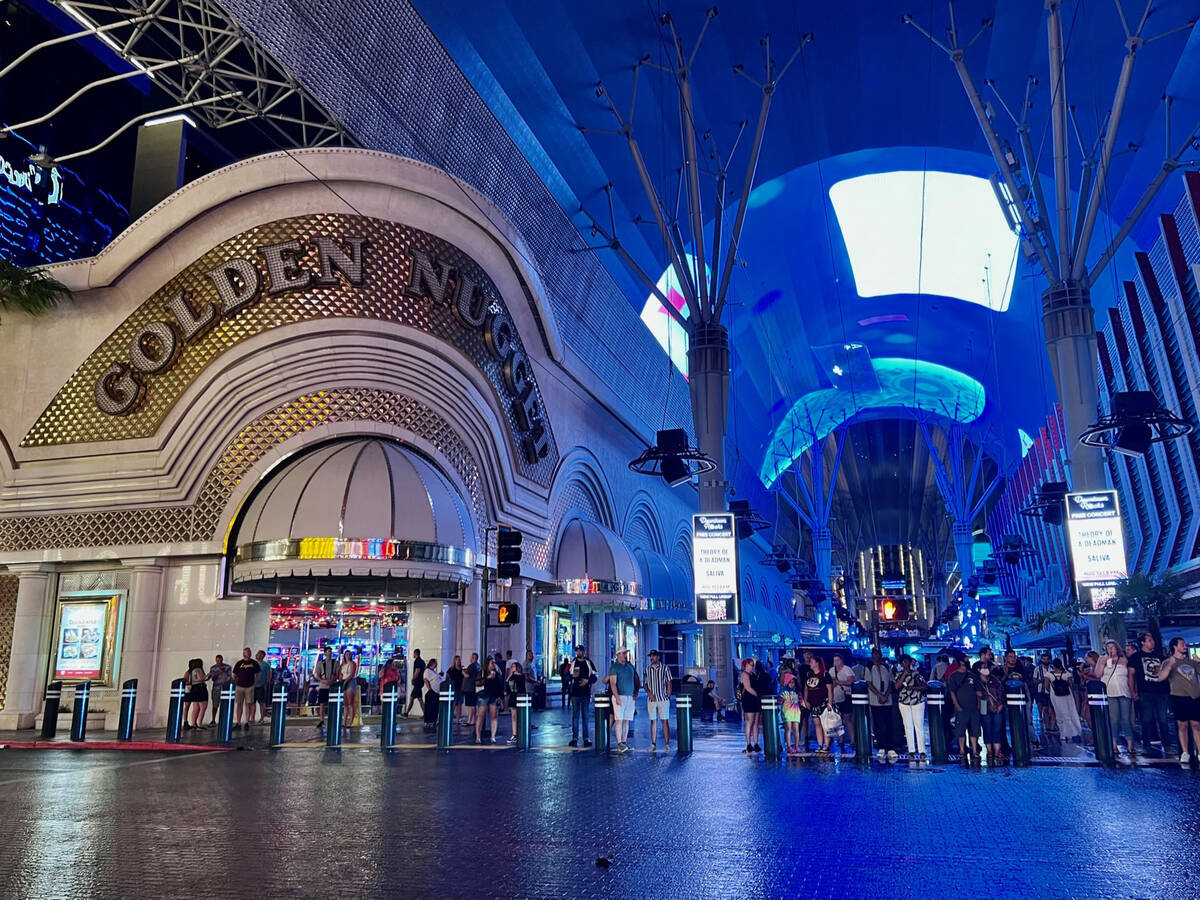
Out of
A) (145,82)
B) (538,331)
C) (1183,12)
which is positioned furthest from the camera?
(145,82)

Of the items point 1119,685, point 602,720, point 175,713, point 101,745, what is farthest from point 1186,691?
point 101,745

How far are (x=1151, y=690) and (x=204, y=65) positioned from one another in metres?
21.8

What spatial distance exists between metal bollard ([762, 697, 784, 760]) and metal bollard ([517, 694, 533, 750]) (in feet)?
13.2

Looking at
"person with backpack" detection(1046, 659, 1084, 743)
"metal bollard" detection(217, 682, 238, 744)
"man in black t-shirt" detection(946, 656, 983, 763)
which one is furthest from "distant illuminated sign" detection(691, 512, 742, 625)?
"metal bollard" detection(217, 682, 238, 744)

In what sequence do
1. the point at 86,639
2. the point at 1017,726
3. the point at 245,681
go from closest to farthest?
the point at 1017,726
the point at 245,681
the point at 86,639

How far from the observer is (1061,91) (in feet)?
67.0

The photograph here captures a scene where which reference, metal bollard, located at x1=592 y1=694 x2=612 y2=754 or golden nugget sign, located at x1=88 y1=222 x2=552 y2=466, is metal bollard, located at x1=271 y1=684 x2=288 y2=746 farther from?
golden nugget sign, located at x1=88 y1=222 x2=552 y2=466

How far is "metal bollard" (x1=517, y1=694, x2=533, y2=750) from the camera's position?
53.2 feet

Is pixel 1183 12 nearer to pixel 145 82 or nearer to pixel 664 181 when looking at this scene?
pixel 664 181

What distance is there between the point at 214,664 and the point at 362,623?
5.02 m

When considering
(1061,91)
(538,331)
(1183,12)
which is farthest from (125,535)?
(1183,12)

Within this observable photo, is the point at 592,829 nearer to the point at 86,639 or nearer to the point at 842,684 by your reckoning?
the point at 842,684

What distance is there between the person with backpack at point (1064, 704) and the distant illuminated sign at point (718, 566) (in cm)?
690

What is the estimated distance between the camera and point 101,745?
16.9m
